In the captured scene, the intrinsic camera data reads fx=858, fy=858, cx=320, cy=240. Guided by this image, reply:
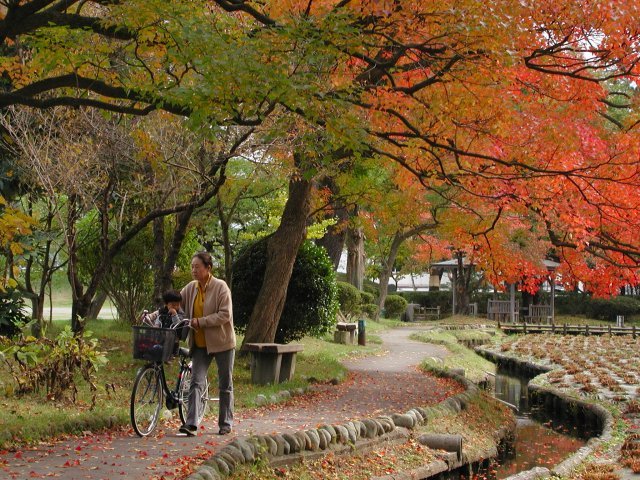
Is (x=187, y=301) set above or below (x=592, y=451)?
above

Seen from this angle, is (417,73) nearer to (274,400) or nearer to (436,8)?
(436,8)

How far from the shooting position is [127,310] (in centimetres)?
2147

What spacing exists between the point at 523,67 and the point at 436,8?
3057 mm

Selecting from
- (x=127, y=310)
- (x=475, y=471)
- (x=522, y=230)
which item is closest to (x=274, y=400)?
(x=475, y=471)

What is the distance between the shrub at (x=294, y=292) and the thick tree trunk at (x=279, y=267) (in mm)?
A: 945

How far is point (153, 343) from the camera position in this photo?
27.3 ft

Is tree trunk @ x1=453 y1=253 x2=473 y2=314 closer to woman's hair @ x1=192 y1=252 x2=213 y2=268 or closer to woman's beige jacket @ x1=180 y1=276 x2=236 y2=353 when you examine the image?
woman's beige jacket @ x1=180 y1=276 x2=236 y2=353

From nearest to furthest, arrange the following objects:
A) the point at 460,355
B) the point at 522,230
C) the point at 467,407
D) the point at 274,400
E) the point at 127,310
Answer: the point at 274,400 → the point at 467,407 → the point at 127,310 → the point at 460,355 → the point at 522,230

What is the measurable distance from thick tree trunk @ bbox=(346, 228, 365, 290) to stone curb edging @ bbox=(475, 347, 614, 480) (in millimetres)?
6443

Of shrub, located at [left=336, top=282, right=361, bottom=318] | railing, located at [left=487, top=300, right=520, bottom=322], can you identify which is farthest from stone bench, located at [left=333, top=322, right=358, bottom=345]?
railing, located at [left=487, top=300, right=520, bottom=322]

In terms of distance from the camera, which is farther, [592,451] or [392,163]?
[392,163]

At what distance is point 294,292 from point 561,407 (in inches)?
221

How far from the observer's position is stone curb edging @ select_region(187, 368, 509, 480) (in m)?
7.26

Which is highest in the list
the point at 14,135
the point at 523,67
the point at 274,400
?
the point at 523,67
